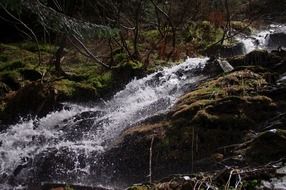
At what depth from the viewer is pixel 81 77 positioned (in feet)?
32.3

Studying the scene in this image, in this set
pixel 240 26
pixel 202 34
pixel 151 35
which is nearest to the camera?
pixel 202 34

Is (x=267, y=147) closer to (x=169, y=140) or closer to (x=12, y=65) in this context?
(x=169, y=140)

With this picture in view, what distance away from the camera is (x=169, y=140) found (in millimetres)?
5793

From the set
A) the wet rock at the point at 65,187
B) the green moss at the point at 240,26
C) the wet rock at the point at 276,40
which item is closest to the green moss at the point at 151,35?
the green moss at the point at 240,26

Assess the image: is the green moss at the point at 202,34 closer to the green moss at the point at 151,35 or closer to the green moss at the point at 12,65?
the green moss at the point at 151,35

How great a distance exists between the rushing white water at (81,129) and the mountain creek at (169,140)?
0.02 m

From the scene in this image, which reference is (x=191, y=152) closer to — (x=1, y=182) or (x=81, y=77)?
(x=1, y=182)

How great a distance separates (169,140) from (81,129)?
214 cm

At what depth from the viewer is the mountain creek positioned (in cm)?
471

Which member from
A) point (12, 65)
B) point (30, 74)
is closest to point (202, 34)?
point (30, 74)

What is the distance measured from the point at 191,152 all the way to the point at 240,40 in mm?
7176

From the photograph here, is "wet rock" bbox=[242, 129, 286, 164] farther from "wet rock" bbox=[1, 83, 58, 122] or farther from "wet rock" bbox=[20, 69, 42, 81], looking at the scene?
"wet rock" bbox=[20, 69, 42, 81]

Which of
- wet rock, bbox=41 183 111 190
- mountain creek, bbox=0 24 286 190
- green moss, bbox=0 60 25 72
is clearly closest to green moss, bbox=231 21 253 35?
mountain creek, bbox=0 24 286 190

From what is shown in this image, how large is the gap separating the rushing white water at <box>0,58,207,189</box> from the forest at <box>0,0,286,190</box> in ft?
0.07
